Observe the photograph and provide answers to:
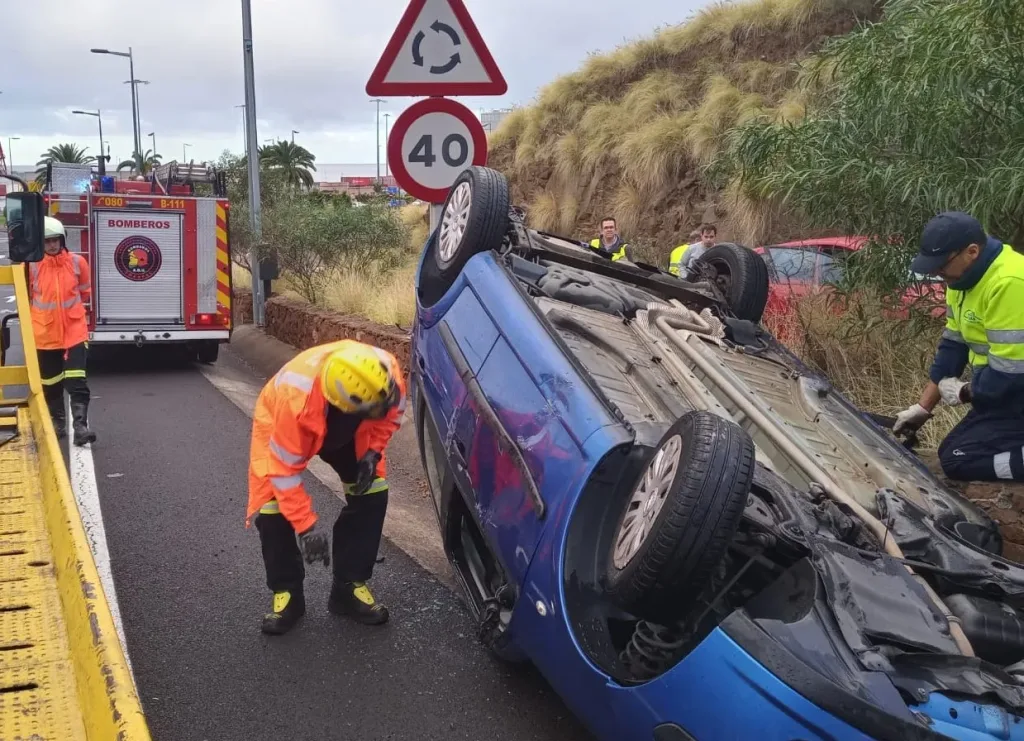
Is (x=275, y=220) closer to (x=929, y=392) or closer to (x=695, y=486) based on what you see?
(x=929, y=392)

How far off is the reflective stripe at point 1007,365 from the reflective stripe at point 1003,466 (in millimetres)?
383

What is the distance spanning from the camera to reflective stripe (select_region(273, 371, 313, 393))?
3.29 m

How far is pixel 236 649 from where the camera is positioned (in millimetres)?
3488

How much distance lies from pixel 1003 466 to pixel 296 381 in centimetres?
293

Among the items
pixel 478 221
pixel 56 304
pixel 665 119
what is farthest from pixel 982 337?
pixel 665 119

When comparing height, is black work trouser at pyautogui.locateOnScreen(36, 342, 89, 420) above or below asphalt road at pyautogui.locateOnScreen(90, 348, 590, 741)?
above

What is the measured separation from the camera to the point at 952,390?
4.10 metres

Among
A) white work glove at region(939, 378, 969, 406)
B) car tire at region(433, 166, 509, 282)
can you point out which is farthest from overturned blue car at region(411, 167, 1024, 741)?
white work glove at region(939, 378, 969, 406)

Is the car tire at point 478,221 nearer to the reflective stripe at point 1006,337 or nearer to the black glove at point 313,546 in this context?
the black glove at point 313,546

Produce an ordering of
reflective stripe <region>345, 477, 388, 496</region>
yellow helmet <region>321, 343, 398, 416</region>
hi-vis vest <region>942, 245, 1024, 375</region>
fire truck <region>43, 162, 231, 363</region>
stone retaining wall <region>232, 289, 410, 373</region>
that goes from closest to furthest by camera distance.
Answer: yellow helmet <region>321, 343, 398, 416</region> → hi-vis vest <region>942, 245, 1024, 375</region> → reflective stripe <region>345, 477, 388, 496</region> → stone retaining wall <region>232, 289, 410, 373</region> → fire truck <region>43, 162, 231, 363</region>

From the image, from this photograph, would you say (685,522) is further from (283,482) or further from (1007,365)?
(1007,365)

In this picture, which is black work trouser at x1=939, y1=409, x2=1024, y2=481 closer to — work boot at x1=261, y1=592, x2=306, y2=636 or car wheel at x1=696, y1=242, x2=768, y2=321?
car wheel at x1=696, y1=242, x2=768, y2=321

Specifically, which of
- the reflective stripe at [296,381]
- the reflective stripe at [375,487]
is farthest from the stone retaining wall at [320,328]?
the reflective stripe at [296,381]

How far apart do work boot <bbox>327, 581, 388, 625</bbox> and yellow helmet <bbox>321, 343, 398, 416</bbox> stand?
Result: 909 mm
